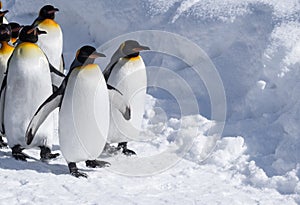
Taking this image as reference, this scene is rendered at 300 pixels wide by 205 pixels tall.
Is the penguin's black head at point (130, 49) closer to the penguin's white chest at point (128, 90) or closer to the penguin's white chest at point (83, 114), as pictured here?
the penguin's white chest at point (128, 90)

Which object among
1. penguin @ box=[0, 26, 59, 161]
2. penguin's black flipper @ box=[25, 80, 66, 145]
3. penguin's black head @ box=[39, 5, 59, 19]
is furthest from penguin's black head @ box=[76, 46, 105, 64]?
penguin's black head @ box=[39, 5, 59, 19]

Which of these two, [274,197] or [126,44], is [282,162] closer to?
[274,197]

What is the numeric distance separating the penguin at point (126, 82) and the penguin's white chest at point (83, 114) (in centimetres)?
43

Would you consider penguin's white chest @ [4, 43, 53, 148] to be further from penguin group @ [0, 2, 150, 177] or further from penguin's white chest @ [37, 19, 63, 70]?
penguin's white chest @ [37, 19, 63, 70]

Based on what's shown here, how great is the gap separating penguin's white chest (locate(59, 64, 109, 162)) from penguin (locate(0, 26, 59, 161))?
28 cm

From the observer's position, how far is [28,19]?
24.6ft

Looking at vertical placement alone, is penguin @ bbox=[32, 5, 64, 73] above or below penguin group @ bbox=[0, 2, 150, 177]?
above

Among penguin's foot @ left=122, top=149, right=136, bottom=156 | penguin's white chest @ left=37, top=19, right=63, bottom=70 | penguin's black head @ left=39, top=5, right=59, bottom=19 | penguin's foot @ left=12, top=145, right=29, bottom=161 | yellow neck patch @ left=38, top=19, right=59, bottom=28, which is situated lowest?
penguin's foot @ left=12, top=145, right=29, bottom=161

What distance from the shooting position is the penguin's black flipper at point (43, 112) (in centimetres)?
395

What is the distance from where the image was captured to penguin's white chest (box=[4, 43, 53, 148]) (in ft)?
13.3

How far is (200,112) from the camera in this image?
5.13 m

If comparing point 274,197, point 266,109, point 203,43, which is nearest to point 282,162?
point 274,197

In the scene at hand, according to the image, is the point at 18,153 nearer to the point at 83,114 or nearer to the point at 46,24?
the point at 83,114

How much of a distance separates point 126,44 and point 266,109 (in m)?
1.33
